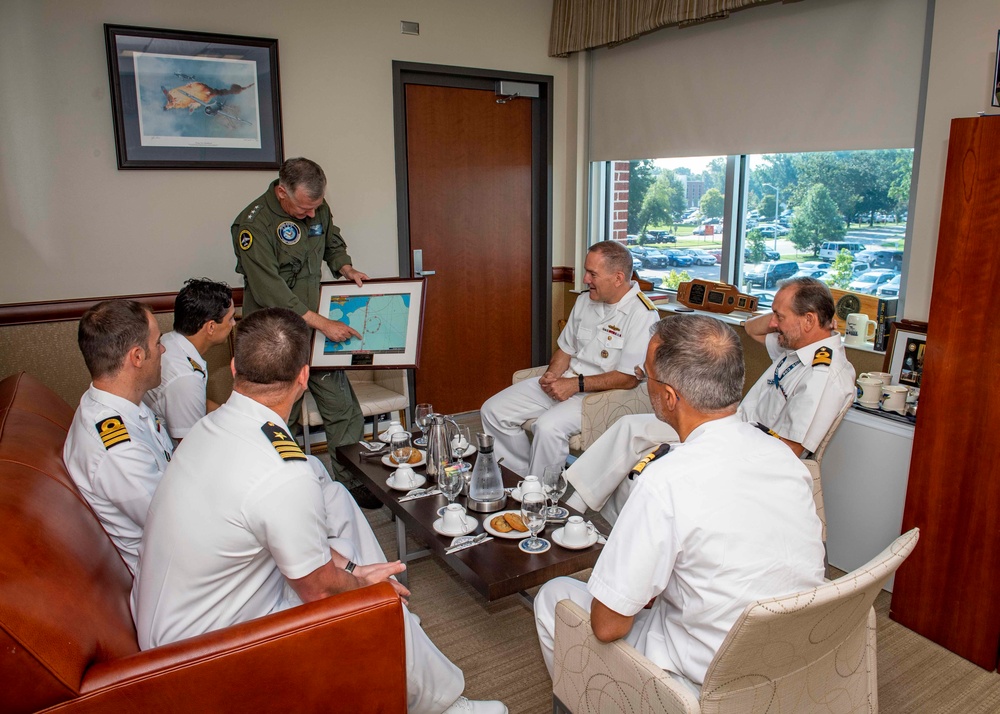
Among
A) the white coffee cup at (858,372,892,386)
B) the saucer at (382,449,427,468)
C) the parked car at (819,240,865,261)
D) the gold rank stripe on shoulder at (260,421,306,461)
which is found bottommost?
the saucer at (382,449,427,468)

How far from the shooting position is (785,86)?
3795 mm

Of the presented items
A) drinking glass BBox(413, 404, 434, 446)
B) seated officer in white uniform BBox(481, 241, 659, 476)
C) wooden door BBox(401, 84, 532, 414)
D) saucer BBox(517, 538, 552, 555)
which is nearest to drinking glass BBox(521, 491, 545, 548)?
saucer BBox(517, 538, 552, 555)

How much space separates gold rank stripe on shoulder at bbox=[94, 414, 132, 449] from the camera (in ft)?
6.57

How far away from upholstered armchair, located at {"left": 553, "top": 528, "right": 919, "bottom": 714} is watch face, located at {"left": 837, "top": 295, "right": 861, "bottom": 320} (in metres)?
2.23

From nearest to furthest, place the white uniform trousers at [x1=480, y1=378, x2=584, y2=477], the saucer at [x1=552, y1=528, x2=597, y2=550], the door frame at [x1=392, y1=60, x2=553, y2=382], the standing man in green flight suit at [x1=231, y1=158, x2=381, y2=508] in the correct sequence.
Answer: the saucer at [x1=552, y1=528, x2=597, y2=550], the standing man in green flight suit at [x1=231, y1=158, x2=381, y2=508], the white uniform trousers at [x1=480, y1=378, x2=584, y2=477], the door frame at [x1=392, y1=60, x2=553, y2=382]

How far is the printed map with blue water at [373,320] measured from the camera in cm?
376

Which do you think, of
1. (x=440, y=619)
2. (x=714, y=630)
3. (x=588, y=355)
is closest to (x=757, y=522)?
(x=714, y=630)

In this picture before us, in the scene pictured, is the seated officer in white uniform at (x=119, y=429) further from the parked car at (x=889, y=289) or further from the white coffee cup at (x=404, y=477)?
the parked car at (x=889, y=289)

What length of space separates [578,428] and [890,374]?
4.57ft

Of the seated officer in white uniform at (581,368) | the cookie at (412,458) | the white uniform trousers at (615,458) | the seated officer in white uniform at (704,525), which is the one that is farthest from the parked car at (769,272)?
the seated officer in white uniform at (704,525)

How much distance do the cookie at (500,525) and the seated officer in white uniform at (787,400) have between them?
1.35ft

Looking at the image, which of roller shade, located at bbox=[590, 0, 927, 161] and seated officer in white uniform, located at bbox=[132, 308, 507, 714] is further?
roller shade, located at bbox=[590, 0, 927, 161]

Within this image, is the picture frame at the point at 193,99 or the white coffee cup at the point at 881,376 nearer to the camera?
the white coffee cup at the point at 881,376

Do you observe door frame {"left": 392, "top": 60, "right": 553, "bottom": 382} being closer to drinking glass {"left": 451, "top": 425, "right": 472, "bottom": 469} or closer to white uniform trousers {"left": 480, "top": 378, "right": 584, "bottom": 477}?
white uniform trousers {"left": 480, "top": 378, "right": 584, "bottom": 477}
